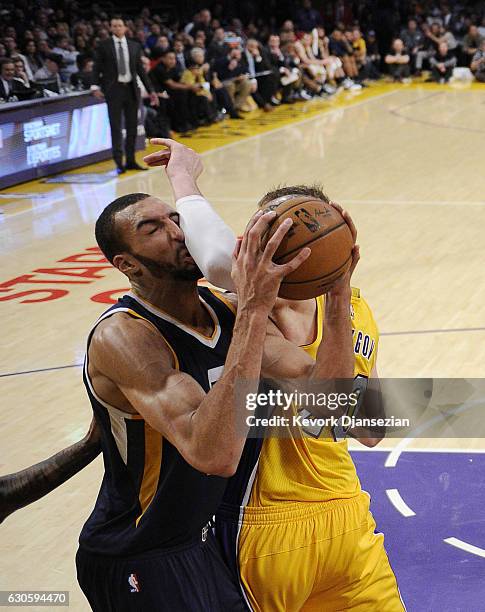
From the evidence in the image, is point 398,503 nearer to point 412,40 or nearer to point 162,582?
point 162,582

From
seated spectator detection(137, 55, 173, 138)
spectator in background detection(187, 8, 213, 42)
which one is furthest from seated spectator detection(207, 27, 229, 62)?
seated spectator detection(137, 55, 173, 138)

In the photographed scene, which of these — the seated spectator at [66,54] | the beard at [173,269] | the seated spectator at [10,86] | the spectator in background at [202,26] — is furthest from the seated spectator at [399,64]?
the beard at [173,269]

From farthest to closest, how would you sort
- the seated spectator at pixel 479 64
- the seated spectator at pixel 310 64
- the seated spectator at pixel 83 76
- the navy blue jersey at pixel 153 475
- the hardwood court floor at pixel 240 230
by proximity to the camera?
the seated spectator at pixel 479 64, the seated spectator at pixel 310 64, the seated spectator at pixel 83 76, the hardwood court floor at pixel 240 230, the navy blue jersey at pixel 153 475

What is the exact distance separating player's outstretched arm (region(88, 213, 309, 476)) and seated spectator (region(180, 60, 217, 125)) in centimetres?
1657

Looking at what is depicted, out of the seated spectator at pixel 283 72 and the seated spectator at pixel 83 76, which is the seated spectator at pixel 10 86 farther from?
the seated spectator at pixel 283 72

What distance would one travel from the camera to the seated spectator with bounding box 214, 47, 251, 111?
20219 millimetres

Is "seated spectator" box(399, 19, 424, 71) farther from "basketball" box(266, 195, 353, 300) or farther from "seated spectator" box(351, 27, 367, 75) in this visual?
"basketball" box(266, 195, 353, 300)

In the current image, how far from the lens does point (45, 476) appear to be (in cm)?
310

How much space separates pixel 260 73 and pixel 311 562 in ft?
63.3

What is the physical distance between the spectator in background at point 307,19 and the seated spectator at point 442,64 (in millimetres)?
3435

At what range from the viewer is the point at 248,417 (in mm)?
2354

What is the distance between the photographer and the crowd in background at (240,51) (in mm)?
17797

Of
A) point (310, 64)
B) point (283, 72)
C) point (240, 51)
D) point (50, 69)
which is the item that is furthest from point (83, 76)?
point (310, 64)

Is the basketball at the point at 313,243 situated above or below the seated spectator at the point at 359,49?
above
